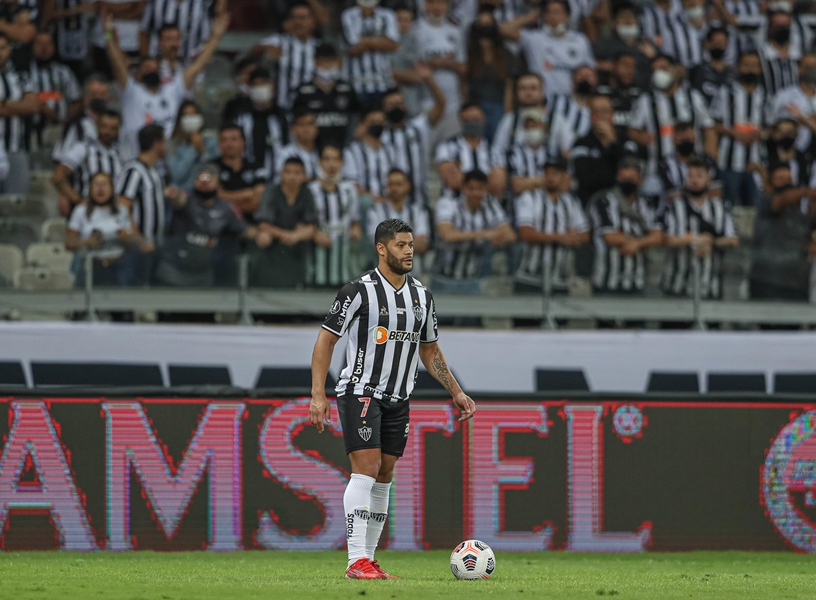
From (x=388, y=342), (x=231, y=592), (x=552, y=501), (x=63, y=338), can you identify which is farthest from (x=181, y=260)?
(x=231, y=592)

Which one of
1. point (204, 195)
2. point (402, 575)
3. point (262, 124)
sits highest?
point (262, 124)

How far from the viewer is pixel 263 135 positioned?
15273mm

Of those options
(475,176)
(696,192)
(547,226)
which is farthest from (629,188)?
(475,176)

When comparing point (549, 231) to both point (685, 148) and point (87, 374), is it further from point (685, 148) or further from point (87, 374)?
point (87, 374)

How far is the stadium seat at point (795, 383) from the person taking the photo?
13859 mm

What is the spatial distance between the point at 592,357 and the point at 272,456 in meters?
3.86

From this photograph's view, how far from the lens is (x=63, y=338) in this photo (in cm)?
1345

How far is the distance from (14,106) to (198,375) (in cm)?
402

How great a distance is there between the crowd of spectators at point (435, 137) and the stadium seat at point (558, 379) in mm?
846

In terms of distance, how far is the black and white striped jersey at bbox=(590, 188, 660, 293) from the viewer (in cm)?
1374

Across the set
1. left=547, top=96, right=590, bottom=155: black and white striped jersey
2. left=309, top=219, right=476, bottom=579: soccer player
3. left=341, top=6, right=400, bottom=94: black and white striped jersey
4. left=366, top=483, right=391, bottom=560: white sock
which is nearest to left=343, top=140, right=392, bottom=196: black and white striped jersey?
left=341, top=6, right=400, bottom=94: black and white striped jersey

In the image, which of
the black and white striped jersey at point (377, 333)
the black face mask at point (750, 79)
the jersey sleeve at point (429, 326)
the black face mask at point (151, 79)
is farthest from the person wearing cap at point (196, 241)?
the black face mask at point (750, 79)

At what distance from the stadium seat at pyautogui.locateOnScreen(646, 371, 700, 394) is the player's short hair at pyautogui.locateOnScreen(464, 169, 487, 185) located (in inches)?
102

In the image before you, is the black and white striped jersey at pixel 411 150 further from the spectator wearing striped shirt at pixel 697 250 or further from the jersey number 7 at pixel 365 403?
the jersey number 7 at pixel 365 403
